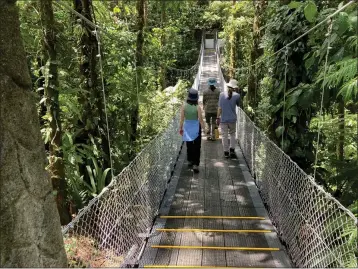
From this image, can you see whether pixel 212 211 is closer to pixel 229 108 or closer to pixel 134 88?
pixel 229 108

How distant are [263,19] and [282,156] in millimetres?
3851

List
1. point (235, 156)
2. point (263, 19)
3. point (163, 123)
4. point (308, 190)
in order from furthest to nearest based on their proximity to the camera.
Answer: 1. point (163, 123)
2. point (263, 19)
3. point (235, 156)
4. point (308, 190)

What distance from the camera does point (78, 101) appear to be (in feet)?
10.7

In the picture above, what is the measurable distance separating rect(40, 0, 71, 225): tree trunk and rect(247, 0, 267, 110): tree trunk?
12.1 ft

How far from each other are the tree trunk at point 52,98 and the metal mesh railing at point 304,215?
5.05 feet

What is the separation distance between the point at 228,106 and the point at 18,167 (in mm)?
3640

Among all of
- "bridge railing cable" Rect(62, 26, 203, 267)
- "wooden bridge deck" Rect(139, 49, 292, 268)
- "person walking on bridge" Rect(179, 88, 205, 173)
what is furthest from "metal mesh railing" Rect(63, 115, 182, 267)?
"person walking on bridge" Rect(179, 88, 205, 173)

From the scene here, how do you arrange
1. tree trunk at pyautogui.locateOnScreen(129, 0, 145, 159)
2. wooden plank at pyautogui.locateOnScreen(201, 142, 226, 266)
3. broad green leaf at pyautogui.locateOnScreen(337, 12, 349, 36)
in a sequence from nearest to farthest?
1. broad green leaf at pyautogui.locateOnScreen(337, 12, 349, 36)
2. wooden plank at pyautogui.locateOnScreen(201, 142, 226, 266)
3. tree trunk at pyautogui.locateOnScreen(129, 0, 145, 159)

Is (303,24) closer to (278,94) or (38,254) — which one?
(278,94)

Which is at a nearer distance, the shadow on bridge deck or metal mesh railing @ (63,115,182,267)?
metal mesh railing @ (63,115,182,267)

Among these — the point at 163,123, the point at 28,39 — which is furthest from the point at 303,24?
the point at 163,123

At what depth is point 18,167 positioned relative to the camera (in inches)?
34.7

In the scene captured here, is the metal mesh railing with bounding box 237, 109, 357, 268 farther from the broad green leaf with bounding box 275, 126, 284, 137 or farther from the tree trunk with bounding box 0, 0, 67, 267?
the tree trunk with bounding box 0, 0, 67, 267

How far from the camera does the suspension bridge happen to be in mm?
1942
